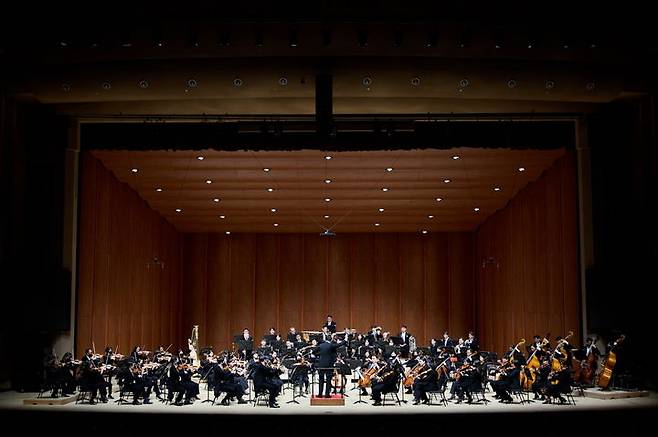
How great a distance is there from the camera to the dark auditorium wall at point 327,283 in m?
22.5

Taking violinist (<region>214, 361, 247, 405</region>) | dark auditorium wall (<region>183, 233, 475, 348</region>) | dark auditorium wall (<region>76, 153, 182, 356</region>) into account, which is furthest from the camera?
dark auditorium wall (<region>183, 233, 475, 348</region>)

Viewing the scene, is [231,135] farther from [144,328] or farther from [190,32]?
[144,328]

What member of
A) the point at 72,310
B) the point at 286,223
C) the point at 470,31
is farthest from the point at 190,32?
the point at 286,223

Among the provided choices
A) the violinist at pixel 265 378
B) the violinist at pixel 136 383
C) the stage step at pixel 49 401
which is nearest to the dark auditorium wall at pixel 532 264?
the violinist at pixel 265 378

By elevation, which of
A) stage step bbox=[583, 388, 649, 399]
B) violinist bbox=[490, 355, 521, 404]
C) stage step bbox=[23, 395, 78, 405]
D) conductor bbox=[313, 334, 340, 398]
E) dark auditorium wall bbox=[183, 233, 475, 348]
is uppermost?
dark auditorium wall bbox=[183, 233, 475, 348]

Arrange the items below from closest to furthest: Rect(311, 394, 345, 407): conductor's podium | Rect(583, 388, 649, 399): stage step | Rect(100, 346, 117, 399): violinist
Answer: Rect(311, 394, 345, 407): conductor's podium < Rect(100, 346, 117, 399): violinist < Rect(583, 388, 649, 399): stage step

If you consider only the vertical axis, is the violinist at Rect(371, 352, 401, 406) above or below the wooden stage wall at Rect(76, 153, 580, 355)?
below

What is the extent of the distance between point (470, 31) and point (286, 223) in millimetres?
10886

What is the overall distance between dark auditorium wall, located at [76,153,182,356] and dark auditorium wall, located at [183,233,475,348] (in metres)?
1.07

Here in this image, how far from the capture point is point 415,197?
18.5m

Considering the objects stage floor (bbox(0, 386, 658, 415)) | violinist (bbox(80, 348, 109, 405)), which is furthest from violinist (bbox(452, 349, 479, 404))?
violinist (bbox(80, 348, 109, 405))

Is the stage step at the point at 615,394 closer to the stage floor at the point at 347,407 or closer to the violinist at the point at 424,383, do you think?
the stage floor at the point at 347,407

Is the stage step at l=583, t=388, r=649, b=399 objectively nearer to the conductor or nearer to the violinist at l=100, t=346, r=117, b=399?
the conductor

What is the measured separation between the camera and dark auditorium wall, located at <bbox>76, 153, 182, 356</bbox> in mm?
15180
